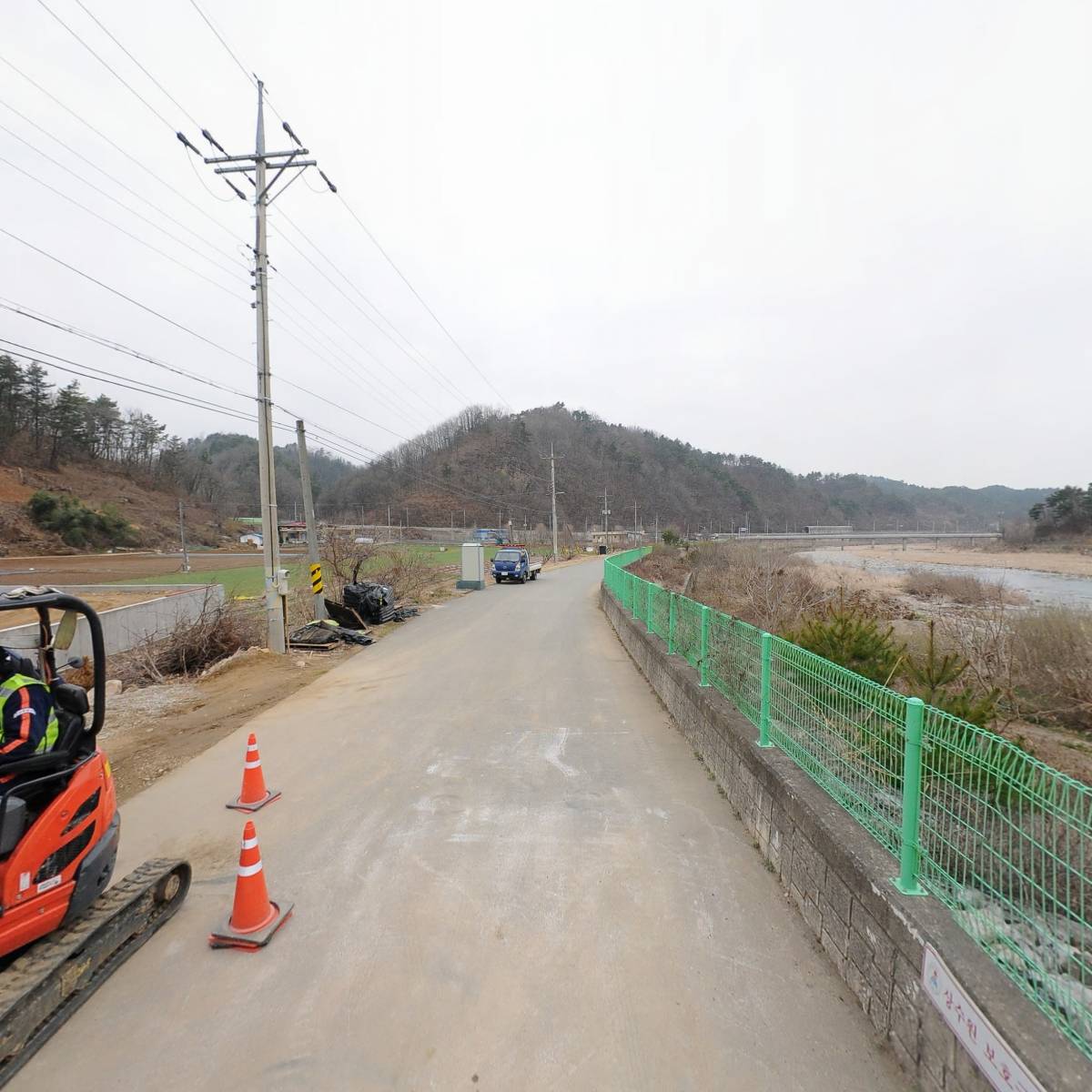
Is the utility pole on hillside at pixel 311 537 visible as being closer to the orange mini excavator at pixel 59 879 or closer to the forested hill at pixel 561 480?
the orange mini excavator at pixel 59 879

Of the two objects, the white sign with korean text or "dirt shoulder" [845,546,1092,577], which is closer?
the white sign with korean text

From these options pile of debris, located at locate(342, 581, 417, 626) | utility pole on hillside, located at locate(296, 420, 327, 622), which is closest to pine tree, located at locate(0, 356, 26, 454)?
utility pole on hillside, located at locate(296, 420, 327, 622)

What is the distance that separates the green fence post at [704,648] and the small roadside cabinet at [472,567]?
63.3 feet

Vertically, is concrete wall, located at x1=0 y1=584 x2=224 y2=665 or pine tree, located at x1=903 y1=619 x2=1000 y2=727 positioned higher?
pine tree, located at x1=903 y1=619 x2=1000 y2=727

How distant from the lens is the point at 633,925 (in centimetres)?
337

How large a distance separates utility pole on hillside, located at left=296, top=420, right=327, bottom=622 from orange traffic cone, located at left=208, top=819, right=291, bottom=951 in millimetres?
10957

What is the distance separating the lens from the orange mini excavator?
2592mm

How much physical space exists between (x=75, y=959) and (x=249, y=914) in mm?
792

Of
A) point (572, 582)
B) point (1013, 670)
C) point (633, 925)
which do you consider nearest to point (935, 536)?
point (572, 582)

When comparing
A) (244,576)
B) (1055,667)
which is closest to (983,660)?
(1055,667)

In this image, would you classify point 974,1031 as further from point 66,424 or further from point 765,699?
point 66,424

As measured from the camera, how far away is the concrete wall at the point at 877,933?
6.36 ft

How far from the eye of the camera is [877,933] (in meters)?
2.69

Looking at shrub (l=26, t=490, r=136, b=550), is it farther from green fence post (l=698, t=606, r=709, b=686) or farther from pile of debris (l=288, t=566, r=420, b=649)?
green fence post (l=698, t=606, r=709, b=686)
